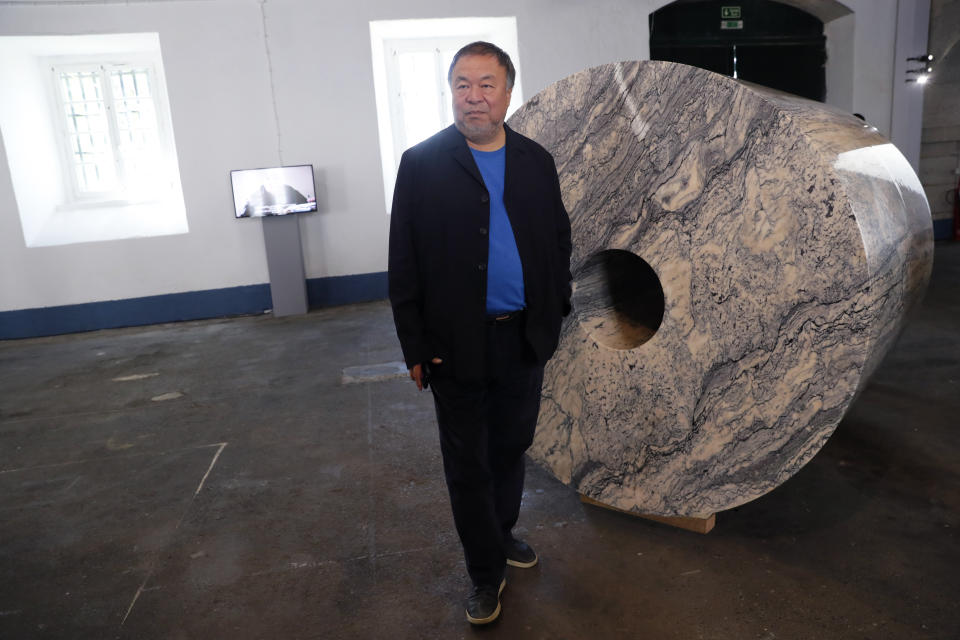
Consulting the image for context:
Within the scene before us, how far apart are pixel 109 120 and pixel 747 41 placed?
26.0ft

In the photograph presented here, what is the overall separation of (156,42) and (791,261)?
7.36 metres

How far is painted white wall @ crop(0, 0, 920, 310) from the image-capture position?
6.81m

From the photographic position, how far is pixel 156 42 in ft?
23.5

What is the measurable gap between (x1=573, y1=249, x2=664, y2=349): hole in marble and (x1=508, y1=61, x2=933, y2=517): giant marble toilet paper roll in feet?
0.14

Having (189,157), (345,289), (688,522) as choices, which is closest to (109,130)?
(189,157)

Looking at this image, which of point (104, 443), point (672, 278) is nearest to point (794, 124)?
point (672, 278)

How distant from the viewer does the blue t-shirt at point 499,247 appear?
6.20 feet

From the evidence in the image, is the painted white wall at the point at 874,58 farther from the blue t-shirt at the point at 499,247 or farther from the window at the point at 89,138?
the blue t-shirt at the point at 499,247

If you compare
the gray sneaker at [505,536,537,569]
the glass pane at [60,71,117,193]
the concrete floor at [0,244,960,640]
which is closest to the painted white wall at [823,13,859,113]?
the concrete floor at [0,244,960,640]

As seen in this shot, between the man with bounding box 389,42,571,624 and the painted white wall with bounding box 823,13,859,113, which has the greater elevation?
the painted white wall with bounding box 823,13,859,113

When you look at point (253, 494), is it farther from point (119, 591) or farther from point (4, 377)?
point (4, 377)

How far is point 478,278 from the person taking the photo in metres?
1.86

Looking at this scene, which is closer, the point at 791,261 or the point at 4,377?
the point at 791,261

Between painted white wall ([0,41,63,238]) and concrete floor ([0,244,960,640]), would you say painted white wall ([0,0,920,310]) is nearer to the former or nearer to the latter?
painted white wall ([0,41,63,238])
